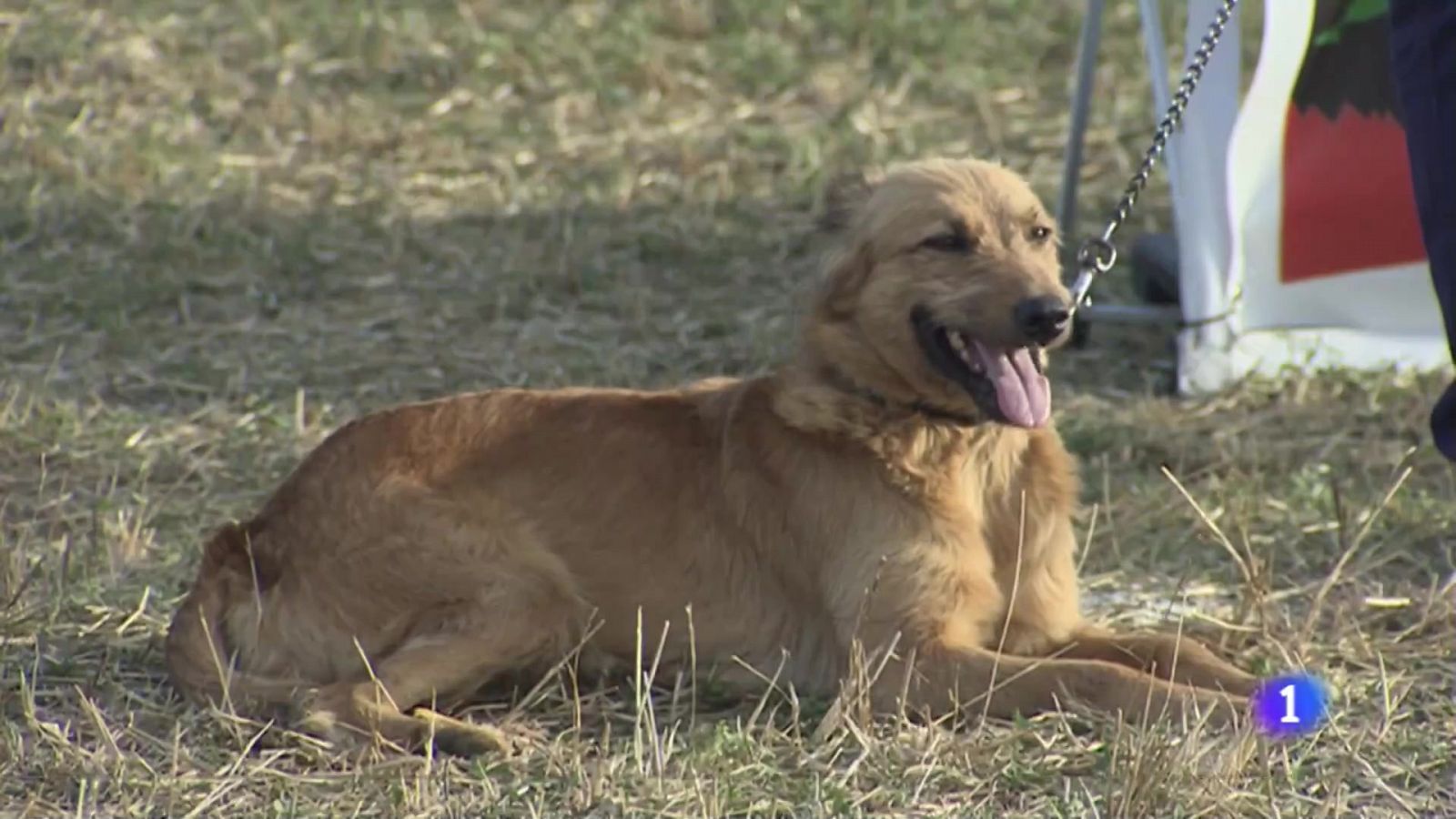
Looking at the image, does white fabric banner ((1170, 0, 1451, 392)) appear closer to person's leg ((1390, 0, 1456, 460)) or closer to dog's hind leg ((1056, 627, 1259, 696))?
dog's hind leg ((1056, 627, 1259, 696))

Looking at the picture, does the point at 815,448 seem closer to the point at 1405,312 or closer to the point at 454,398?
the point at 454,398

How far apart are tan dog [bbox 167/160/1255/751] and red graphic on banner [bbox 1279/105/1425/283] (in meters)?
2.38

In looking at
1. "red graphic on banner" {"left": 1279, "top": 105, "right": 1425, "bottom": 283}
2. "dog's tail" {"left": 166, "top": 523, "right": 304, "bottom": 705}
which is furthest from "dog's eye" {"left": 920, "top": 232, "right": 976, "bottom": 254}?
"red graphic on banner" {"left": 1279, "top": 105, "right": 1425, "bottom": 283}

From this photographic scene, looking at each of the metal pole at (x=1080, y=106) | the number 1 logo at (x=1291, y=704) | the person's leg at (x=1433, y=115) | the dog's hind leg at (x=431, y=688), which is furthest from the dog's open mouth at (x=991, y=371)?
the metal pole at (x=1080, y=106)

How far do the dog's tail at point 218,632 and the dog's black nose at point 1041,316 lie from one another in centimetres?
172

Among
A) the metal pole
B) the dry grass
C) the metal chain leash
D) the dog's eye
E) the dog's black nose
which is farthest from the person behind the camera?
the metal pole

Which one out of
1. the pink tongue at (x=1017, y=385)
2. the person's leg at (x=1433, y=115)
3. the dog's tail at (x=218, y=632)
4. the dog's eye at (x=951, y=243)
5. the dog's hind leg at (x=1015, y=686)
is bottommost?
the dog's hind leg at (x=1015, y=686)

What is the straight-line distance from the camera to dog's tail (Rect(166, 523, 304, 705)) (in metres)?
4.73

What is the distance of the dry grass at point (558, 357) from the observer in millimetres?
4371

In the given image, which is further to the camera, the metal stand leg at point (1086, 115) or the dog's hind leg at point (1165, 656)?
the metal stand leg at point (1086, 115)

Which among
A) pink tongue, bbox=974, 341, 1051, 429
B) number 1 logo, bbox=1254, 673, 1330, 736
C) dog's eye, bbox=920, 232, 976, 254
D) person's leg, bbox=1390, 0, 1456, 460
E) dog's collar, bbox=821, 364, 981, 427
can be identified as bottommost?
number 1 logo, bbox=1254, 673, 1330, 736

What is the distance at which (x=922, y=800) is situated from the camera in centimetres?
429

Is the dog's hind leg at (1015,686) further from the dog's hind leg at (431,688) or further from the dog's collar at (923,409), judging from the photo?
the dog's hind leg at (431,688)

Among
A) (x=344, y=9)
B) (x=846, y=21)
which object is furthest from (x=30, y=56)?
(x=846, y=21)
